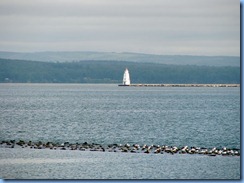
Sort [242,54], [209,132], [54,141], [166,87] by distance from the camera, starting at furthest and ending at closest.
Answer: [166,87]
[209,132]
[54,141]
[242,54]

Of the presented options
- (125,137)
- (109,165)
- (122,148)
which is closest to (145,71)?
(125,137)

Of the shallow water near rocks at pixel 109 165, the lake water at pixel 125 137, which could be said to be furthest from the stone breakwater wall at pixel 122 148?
the lake water at pixel 125 137

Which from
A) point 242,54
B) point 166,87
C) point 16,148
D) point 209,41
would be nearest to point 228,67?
point 209,41

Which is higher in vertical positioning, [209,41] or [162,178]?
[209,41]

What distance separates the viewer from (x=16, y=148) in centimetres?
2062

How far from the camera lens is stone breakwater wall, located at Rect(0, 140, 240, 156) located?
774 inches

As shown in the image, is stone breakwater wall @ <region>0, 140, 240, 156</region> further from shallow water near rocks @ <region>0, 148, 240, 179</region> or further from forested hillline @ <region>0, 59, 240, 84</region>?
forested hillline @ <region>0, 59, 240, 84</region>

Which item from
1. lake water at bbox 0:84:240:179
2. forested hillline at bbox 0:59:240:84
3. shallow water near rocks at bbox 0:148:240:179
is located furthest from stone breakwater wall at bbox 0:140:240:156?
forested hillline at bbox 0:59:240:84

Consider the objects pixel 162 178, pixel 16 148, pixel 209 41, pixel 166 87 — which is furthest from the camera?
pixel 166 87

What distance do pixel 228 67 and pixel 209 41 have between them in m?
0.71

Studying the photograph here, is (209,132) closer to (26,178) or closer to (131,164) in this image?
(131,164)

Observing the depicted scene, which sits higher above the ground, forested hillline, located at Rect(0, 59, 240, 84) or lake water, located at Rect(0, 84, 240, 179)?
forested hillline, located at Rect(0, 59, 240, 84)

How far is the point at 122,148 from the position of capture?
20797 mm

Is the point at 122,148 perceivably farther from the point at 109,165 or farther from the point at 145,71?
the point at 145,71
